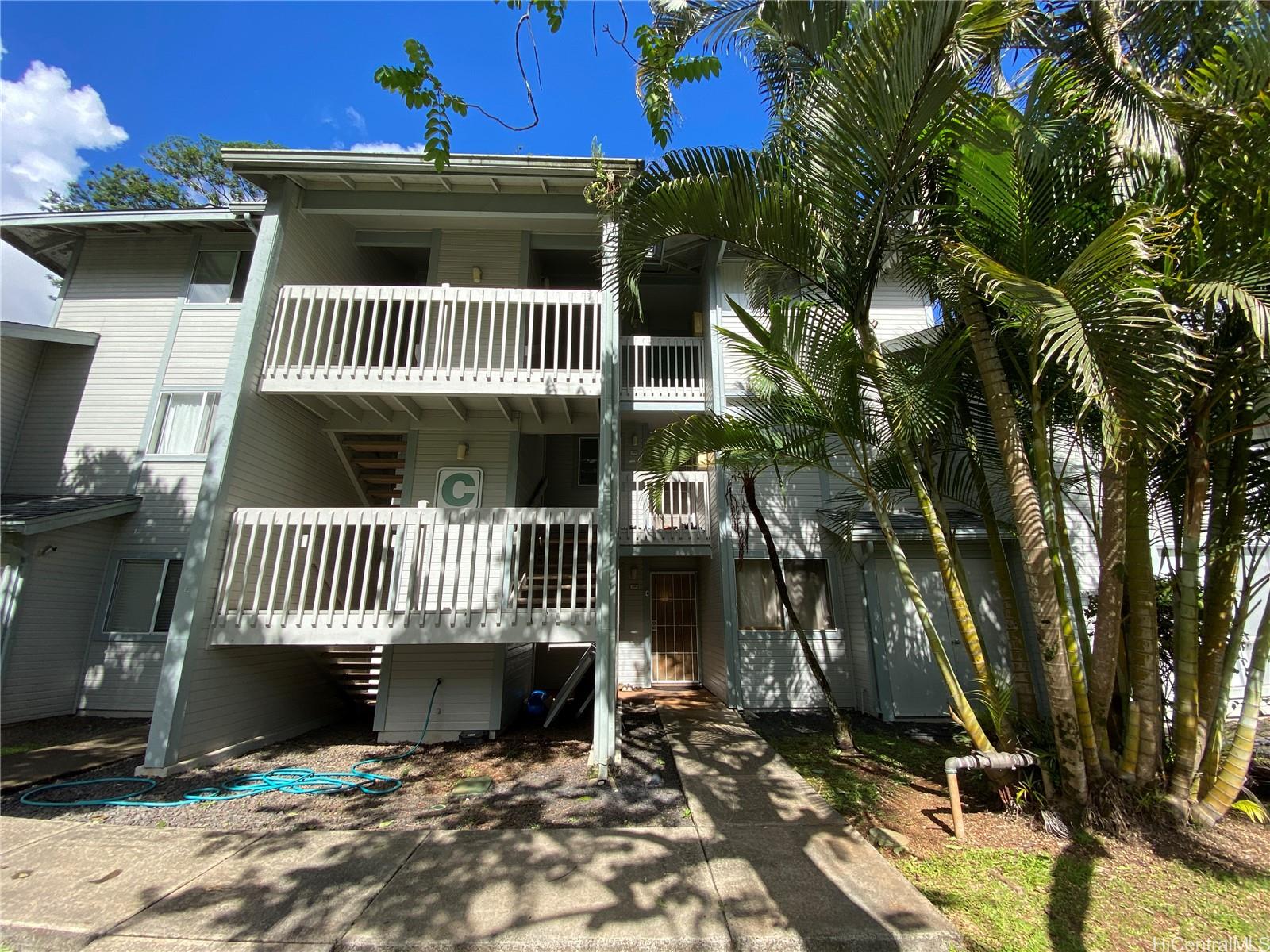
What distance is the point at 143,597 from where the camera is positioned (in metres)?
8.40

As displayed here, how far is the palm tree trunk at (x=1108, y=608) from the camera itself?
374 cm

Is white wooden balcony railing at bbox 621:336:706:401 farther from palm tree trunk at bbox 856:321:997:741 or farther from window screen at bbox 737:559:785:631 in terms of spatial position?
palm tree trunk at bbox 856:321:997:741

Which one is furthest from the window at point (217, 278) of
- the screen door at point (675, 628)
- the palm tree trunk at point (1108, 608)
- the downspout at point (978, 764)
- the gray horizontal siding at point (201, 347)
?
the palm tree trunk at point (1108, 608)

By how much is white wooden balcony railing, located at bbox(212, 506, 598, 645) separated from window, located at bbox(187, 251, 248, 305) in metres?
6.57

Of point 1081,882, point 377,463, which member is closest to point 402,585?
point 377,463

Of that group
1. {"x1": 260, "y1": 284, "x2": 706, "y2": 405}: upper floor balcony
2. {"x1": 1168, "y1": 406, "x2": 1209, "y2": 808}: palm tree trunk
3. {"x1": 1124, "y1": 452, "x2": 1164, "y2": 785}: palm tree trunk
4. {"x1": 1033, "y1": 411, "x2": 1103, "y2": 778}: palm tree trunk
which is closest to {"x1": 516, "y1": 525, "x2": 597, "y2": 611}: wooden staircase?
{"x1": 260, "y1": 284, "x2": 706, "y2": 405}: upper floor balcony

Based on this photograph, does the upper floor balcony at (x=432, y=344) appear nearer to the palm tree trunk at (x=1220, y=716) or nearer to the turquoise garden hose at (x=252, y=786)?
the turquoise garden hose at (x=252, y=786)

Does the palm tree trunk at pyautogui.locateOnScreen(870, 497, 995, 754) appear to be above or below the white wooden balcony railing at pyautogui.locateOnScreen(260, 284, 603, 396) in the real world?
below

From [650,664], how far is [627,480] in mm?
3857

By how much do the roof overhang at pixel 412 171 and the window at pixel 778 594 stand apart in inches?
263

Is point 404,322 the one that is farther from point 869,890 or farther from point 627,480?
point 869,890

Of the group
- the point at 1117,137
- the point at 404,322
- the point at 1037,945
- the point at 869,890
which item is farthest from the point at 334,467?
the point at 1117,137

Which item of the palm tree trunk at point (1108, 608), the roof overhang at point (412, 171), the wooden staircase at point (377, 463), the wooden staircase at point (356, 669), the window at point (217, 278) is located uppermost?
the window at point (217, 278)

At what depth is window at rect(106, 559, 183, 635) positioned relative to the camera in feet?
27.2
